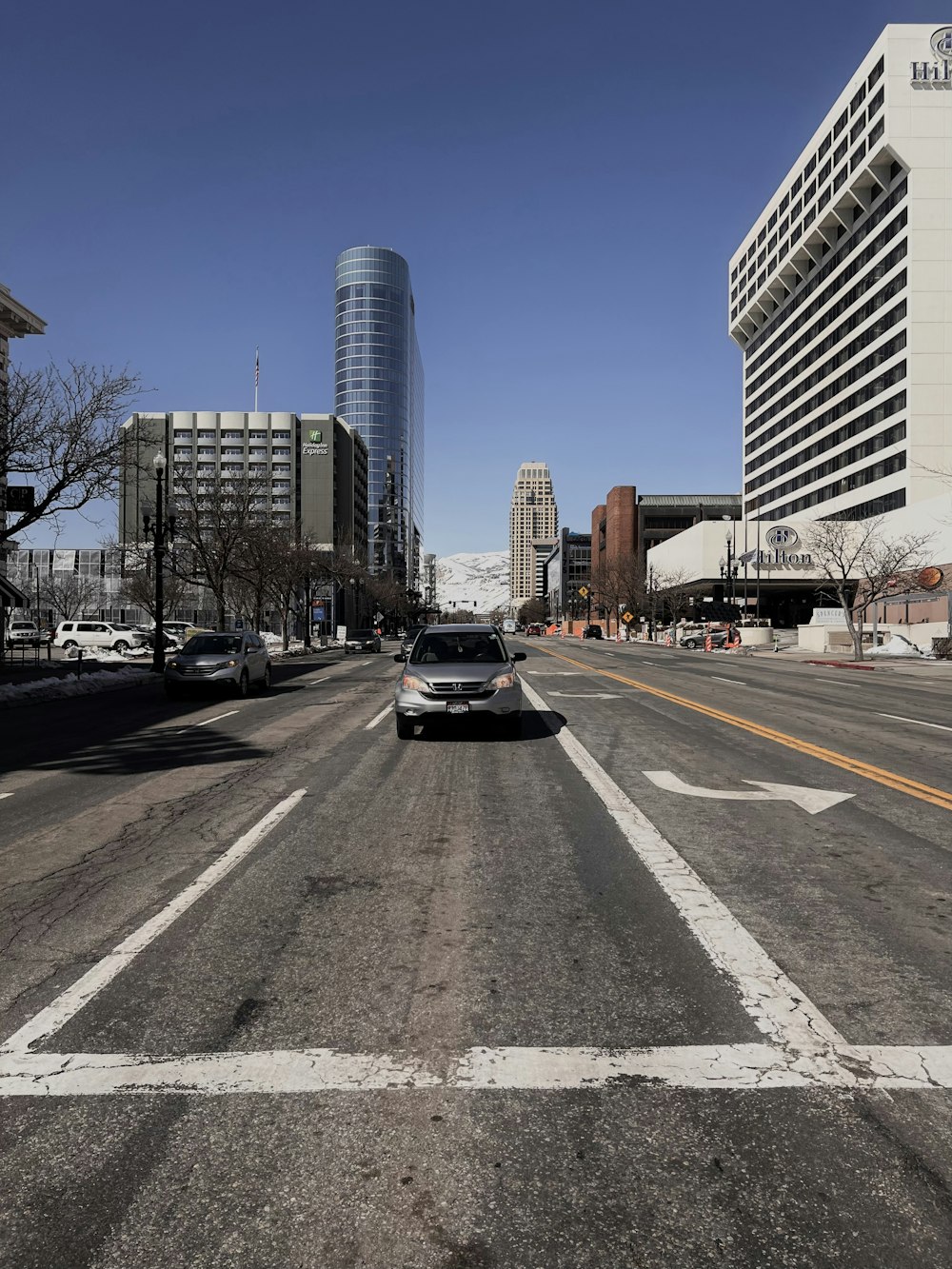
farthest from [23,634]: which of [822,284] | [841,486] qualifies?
[822,284]

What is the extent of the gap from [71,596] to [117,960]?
10115cm

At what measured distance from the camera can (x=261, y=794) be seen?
27.2ft

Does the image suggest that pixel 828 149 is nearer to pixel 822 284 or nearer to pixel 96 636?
pixel 822 284

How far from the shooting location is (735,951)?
423cm

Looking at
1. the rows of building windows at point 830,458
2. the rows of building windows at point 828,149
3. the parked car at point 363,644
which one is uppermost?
the rows of building windows at point 828,149

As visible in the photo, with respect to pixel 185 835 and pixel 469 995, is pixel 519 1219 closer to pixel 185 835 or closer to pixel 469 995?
pixel 469 995

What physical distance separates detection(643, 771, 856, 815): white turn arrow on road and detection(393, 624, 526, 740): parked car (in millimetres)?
3207

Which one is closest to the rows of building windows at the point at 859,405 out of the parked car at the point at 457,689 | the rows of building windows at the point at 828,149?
the rows of building windows at the point at 828,149

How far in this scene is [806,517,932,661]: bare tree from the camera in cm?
4525

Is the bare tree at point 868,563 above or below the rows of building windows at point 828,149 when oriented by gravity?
below

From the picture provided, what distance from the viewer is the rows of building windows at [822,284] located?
264 ft

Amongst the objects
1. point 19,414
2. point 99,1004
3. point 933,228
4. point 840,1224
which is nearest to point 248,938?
point 99,1004

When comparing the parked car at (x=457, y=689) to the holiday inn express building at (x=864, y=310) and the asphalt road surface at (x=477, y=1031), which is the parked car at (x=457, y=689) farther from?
the holiday inn express building at (x=864, y=310)

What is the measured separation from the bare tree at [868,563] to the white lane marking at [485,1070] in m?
41.5
